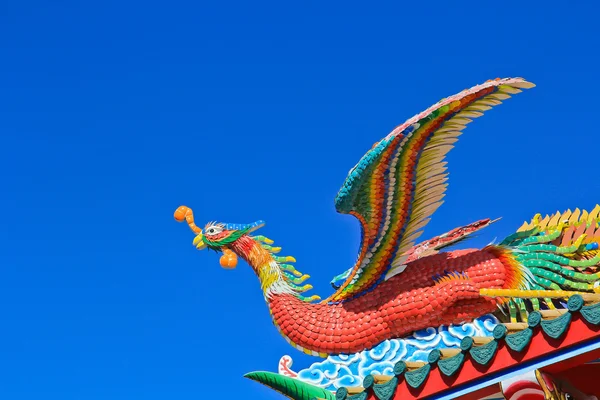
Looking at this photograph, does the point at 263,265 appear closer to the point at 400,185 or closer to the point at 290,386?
the point at 400,185

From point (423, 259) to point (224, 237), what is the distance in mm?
2351

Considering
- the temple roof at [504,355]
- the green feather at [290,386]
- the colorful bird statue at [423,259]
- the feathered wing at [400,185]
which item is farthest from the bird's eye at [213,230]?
the temple roof at [504,355]

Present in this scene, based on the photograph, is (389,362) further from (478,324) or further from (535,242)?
(535,242)

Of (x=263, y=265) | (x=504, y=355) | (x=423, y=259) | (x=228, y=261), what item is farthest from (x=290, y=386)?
(x=504, y=355)

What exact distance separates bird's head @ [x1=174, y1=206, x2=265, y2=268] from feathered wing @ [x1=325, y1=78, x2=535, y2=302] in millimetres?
1415

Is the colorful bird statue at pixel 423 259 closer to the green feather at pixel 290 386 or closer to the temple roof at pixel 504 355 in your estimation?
the green feather at pixel 290 386

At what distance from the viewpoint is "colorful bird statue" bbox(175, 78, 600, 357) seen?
7.83 m

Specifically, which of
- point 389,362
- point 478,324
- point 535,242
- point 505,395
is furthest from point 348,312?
point 505,395

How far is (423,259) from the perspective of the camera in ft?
27.7

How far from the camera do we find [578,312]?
463 cm

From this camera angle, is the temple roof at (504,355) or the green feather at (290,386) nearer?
the temple roof at (504,355)

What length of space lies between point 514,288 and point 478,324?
18.8 inches

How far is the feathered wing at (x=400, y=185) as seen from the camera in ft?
25.5

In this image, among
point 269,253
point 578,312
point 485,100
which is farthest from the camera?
point 269,253
